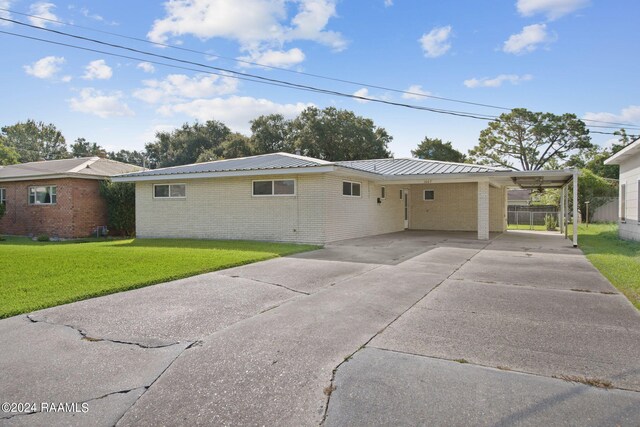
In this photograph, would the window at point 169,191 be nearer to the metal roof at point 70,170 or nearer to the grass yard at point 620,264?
the metal roof at point 70,170

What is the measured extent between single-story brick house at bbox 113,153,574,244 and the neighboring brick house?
316 cm

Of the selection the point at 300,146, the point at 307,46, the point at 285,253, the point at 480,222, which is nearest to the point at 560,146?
the point at 300,146

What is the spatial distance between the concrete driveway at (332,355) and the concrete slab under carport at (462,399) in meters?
0.01

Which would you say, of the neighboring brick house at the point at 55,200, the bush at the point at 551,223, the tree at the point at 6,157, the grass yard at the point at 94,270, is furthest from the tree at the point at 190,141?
the grass yard at the point at 94,270

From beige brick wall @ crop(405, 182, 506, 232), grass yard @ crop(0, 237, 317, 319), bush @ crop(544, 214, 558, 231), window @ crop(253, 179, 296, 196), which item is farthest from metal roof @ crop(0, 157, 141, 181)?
bush @ crop(544, 214, 558, 231)

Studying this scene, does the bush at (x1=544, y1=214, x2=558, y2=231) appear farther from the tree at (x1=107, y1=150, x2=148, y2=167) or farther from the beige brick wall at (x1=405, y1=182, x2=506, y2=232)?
the tree at (x1=107, y1=150, x2=148, y2=167)

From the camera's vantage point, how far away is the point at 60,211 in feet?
61.7

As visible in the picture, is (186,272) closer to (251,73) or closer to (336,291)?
(336,291)

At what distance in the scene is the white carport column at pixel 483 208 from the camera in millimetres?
15562

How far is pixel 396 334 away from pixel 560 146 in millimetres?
45183

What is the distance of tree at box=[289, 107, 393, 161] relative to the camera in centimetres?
4131

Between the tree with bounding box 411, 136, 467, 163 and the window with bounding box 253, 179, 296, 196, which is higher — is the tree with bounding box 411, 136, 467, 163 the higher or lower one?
the higher one

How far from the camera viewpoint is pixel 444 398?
3000 mm

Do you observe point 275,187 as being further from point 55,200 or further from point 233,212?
point 55,200
